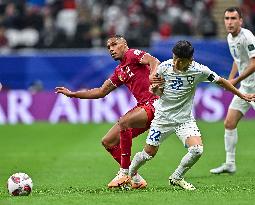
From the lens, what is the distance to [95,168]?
14914mm

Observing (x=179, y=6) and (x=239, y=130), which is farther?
(x=179, y=6)

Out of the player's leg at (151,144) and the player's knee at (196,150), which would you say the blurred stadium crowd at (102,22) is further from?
the player's knee at (196,150)

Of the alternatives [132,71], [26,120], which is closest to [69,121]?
[26,120]

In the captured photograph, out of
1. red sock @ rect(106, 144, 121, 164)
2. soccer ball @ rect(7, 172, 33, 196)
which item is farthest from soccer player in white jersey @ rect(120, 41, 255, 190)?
soccer ball @ rect(7, 172, 33, 196)

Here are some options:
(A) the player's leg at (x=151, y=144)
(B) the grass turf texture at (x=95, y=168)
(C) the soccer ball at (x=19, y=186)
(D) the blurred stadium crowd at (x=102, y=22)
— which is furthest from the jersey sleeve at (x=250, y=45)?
(D) the blurred stadium crowd at (x=102, y=22)

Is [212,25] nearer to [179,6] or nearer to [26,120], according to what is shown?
[179,6]

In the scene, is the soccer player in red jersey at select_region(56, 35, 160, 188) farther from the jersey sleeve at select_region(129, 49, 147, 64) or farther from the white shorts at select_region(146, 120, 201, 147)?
the white shorts at select_region(146, 120, 201, 147)

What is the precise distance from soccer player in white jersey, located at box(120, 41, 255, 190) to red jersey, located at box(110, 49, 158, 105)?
415mm

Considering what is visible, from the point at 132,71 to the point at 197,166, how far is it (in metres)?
3.58

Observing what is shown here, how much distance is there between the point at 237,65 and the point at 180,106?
2955mm

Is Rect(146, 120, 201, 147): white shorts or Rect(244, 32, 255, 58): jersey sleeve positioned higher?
Rect(244, 32, 255, 58): jersey sleeve

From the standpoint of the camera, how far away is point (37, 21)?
27.7 m

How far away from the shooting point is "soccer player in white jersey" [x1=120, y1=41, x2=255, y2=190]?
11.1 m

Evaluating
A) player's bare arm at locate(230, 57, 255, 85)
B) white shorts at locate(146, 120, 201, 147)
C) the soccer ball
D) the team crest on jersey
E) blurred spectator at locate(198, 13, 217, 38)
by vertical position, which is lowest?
the soccer ball
